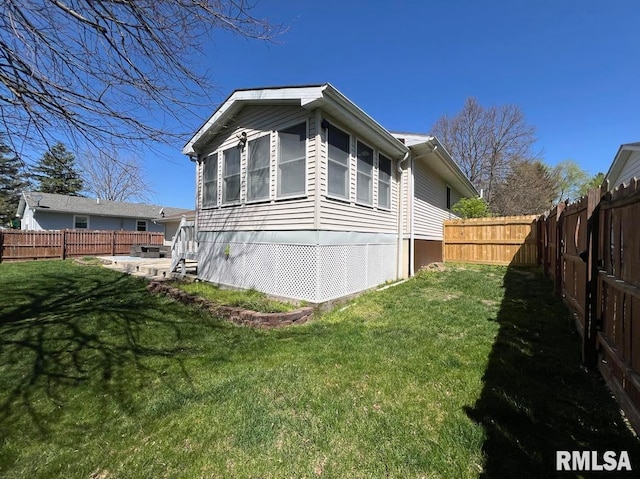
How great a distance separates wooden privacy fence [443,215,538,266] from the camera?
36.4ft

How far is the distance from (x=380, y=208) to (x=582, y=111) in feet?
52.8

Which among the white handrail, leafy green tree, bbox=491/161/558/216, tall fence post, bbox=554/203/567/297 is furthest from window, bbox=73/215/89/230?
leafy green tree, bbox=491/161/558/216

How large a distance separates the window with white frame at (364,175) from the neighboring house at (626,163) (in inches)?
306

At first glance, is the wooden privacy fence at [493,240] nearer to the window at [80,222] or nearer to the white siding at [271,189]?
the white siding at [271,189]

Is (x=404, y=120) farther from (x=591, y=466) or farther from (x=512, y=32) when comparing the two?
(x=591, y=466)

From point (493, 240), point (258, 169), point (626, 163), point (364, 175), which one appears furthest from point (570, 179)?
point (258, 169)

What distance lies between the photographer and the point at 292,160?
6.44m

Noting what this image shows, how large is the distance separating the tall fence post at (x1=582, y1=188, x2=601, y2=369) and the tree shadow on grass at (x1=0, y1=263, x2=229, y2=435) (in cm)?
430

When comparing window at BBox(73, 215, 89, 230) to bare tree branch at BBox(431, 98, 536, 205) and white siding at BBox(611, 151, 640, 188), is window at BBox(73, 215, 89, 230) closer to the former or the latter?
bare tree branch at BBox(431, 98, 536, 205)

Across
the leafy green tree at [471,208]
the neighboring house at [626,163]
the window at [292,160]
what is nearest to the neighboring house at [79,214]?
the window at [292,160]

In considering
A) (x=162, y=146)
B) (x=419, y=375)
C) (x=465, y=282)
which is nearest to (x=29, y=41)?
(x=162, y=146)

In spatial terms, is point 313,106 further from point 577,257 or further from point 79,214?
point 79,214

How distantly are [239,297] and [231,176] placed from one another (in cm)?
338

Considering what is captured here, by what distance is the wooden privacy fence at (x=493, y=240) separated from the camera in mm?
11109
